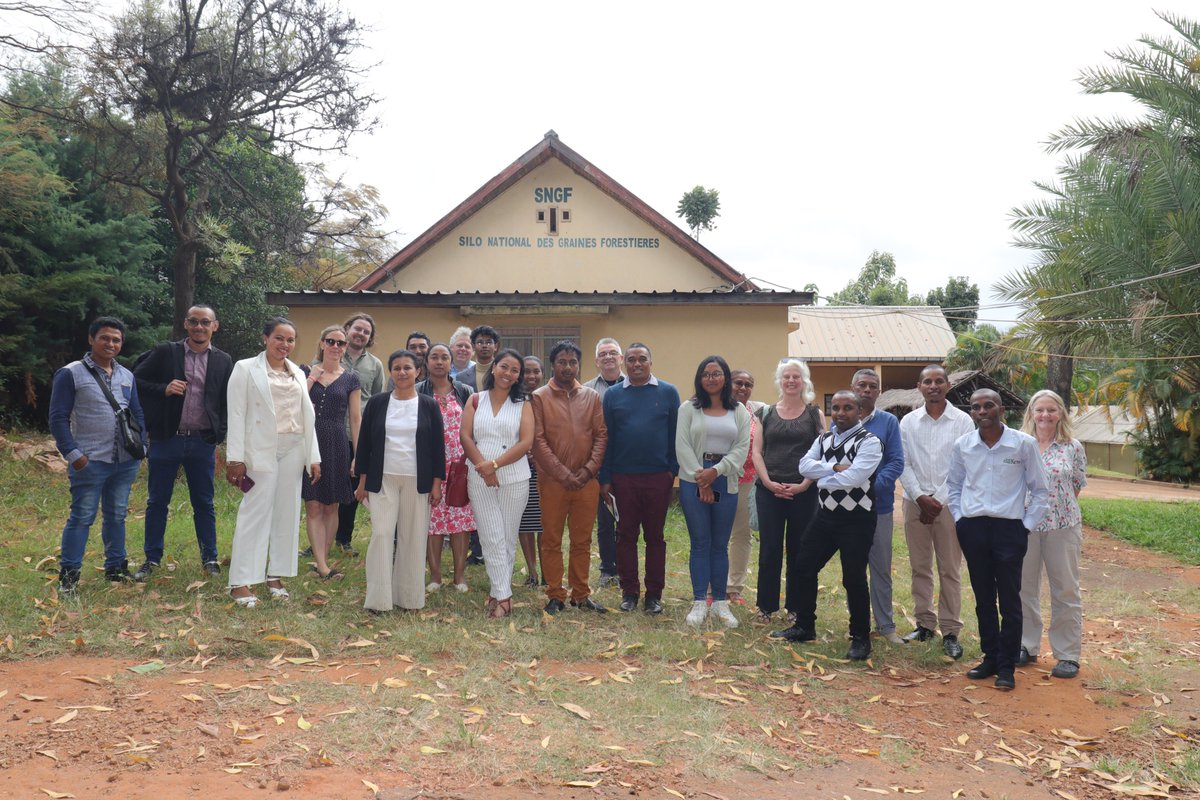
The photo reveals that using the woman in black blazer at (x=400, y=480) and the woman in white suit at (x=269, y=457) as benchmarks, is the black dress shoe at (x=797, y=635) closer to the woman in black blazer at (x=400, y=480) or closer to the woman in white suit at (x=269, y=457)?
the woman in black blazer at (x=400, y=480)

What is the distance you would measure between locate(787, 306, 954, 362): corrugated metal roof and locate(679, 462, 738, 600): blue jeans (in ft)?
71.9

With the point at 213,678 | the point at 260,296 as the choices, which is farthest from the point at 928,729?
the point at 260,296

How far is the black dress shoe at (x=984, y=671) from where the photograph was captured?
5.71 m

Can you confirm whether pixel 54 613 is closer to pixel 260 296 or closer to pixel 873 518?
pixel 873 518

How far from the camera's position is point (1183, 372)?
14969 mm

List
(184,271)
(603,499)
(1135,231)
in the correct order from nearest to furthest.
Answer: (603,499), (1135,231), (184,271)

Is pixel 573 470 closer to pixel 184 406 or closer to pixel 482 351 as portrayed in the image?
pixel 482 351

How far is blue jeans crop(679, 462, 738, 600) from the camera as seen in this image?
6.62m

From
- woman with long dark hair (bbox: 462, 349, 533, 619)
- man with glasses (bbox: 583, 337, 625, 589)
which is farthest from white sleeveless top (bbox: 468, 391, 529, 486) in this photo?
man with glasses (bbox: 583, 337, 625, 589)

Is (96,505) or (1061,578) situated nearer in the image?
(1061,578)

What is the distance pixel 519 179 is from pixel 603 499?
33.1ft

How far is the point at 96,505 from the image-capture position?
21.8 feet

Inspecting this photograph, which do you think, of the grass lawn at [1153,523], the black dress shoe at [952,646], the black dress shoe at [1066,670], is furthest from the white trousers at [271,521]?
the grass lawn at [1153,523]

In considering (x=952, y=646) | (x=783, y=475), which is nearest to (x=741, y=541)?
(x=783, y=475)
